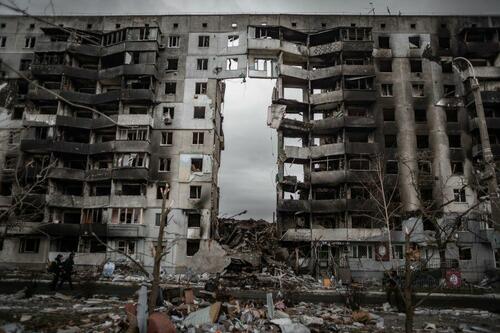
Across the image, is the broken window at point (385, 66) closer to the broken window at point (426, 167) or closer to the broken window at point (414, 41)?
the broken window at point (414, 41)

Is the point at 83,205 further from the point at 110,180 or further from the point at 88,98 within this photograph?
the point at 88,98

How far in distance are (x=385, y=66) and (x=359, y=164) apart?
12.7 metres

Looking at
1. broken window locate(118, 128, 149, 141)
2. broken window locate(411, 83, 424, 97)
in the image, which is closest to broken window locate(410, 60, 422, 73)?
broken window locate(411, 83, 424, 97)

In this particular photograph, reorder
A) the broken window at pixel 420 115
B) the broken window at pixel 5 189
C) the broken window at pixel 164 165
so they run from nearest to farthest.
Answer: the broken window at pixel 5 189, the broken window at pixel 164 165, the broken window at pixel 420 115

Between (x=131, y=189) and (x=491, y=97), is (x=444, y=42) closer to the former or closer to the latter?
(x=491, y=97)

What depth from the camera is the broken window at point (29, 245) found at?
38312 millimetres

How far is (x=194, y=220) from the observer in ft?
130

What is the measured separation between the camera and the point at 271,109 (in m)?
42.0

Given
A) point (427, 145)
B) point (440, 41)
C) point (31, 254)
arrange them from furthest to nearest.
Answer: point (440, 41) < point (427, 145) < point (31, 254)

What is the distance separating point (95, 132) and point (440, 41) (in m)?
42.1

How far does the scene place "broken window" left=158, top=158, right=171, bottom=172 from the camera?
133ft

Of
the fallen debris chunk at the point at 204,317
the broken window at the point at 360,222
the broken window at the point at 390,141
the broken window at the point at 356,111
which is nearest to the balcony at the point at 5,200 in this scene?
the fallen debris chunk at the point at 204,317

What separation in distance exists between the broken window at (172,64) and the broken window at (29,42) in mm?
17205

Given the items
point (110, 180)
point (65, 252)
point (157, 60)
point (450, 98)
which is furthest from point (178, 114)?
point (450, 98)
